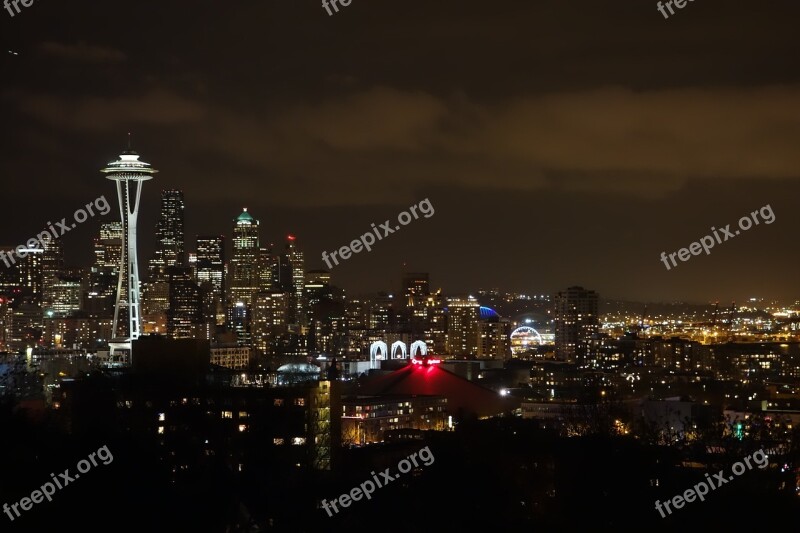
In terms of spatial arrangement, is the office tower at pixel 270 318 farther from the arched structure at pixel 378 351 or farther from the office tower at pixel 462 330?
the arched structure at pixel 378 351

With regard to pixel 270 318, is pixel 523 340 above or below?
below

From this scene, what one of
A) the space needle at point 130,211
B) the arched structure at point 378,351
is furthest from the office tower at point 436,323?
the space needle at point 130,211

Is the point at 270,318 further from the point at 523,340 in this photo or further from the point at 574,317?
the point at 523,340

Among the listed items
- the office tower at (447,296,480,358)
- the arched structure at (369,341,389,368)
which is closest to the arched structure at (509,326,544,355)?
the office tower at (447,296,480,358)

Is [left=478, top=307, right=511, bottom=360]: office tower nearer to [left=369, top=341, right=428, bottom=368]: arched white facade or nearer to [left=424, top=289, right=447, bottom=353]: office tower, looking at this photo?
[left=424, top=289, right=447, bottom=353]: office tower

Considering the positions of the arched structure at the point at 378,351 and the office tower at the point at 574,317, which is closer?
the arched structure at the point at 378,351

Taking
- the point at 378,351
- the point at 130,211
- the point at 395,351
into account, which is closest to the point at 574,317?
the point at 395,351

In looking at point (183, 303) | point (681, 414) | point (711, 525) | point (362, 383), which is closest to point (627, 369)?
point (362, 383)
